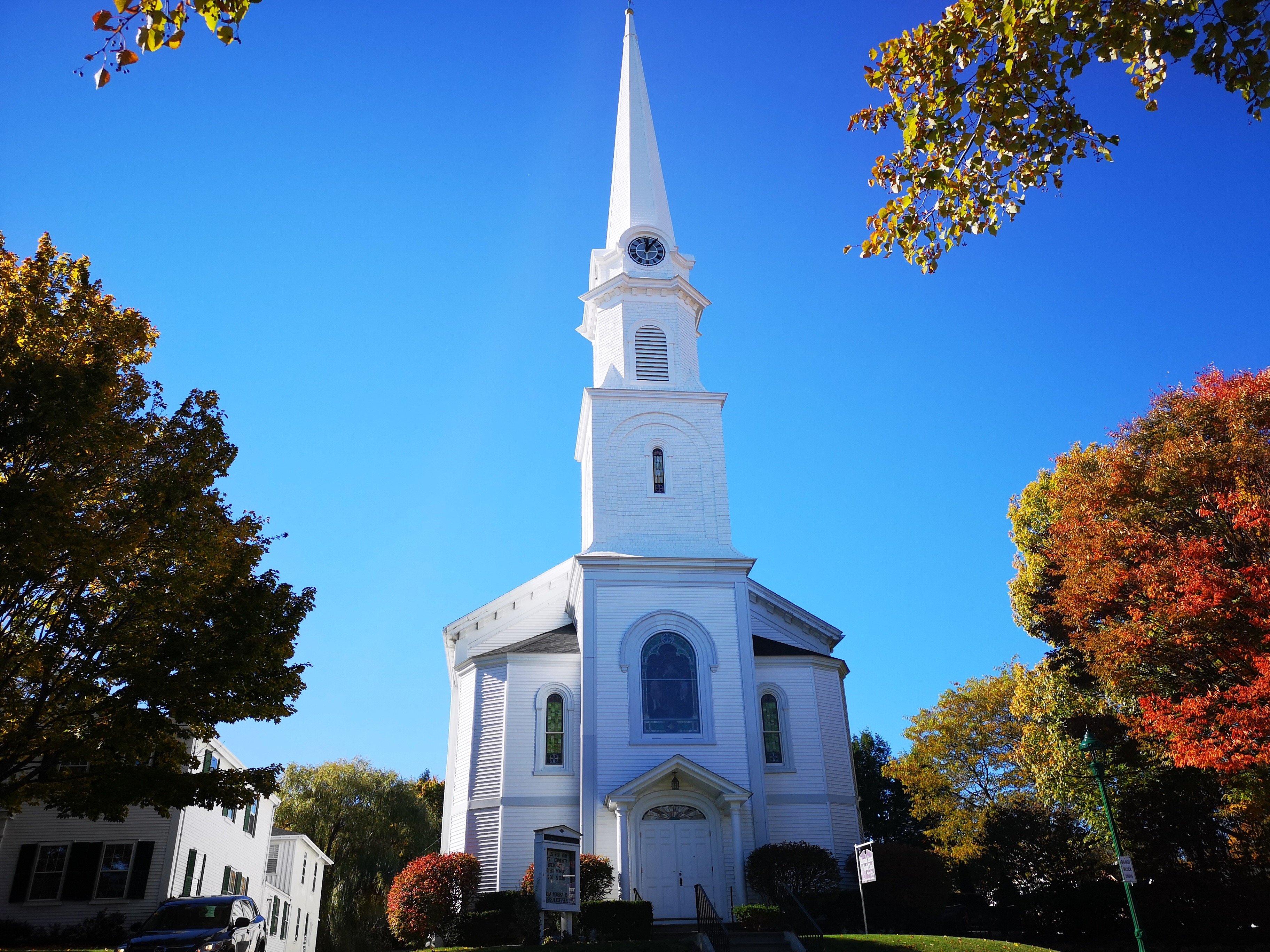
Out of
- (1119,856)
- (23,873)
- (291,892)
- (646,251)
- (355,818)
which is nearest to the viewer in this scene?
(1119,856)

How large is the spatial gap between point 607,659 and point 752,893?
7385mm

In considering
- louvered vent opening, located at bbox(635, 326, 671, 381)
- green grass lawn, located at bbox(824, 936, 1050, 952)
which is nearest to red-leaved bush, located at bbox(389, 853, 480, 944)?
green grass lawn, located at bbox(824, 936, 1050, 952)

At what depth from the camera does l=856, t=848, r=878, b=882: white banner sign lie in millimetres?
19594

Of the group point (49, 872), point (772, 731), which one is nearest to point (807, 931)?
point (772, 731)

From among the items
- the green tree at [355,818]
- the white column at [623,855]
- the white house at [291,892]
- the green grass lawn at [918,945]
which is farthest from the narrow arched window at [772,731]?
the green tree at [355,818]

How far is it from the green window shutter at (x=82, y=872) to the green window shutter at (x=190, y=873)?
7.39ft

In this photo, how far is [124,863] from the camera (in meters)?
23.1

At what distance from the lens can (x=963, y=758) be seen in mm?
39781

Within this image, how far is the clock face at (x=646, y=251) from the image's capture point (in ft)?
109

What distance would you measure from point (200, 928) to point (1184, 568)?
19.8 metres

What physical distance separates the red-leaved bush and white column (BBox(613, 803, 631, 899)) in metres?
3.72

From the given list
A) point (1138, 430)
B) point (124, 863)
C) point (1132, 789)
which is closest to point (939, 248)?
point (1138, 430)

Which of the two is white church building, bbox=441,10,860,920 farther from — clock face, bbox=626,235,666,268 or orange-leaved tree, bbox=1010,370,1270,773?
orange-leaved tree, bbox=1010,370,1270,773

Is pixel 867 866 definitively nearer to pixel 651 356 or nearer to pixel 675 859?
pixel 675 859
